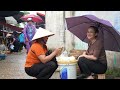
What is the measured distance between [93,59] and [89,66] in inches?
6.2

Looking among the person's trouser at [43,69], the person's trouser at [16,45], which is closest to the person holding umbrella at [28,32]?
the person's trouser at [43,69]

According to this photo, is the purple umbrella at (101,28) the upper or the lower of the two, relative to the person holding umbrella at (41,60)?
upper

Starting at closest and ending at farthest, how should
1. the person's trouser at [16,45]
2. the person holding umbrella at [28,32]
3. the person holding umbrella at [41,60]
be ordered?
the person holding umbrella at [41,60]
the person holding umbrella at [28,32]
the person's trouser at [16,45]

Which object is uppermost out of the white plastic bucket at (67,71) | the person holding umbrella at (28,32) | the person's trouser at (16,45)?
the person holding umbrella at (28,32)

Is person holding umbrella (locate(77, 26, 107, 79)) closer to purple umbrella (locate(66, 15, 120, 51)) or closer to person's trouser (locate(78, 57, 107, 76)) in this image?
person's trouser (locate(78, 57, 107, 76))

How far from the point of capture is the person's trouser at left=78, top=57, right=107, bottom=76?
5.88 meters

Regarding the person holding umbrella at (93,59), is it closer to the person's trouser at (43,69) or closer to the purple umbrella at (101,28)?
the purple umbrella at (101,28)

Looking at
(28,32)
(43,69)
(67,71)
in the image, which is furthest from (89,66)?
(28,32)

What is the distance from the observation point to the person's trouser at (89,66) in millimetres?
5884

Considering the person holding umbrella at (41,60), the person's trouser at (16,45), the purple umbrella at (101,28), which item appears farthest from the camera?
the person's trouser at (16,45)

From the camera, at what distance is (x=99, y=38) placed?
6.12 m

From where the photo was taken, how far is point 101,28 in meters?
6.43
